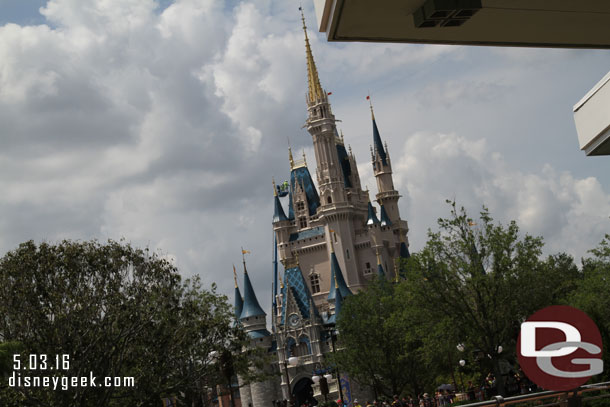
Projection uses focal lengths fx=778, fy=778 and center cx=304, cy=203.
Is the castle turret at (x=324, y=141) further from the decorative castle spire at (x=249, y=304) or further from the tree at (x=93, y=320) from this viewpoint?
the tree at (x=93, y=320)

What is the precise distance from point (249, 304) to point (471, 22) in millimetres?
78742

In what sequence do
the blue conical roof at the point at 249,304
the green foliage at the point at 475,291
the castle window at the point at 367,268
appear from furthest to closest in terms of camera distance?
the castle window at the point at 367,268
the blue conical roof at the point at 249,304
the green foliage at the point at 475,291

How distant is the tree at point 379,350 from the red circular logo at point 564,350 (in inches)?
1599

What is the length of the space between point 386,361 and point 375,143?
4748 cm

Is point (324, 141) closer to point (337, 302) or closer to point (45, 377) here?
point (337, 302)

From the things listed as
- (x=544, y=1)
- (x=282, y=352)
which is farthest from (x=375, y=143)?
(x=544, y=1)

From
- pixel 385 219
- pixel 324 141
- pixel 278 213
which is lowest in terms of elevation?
pixel 385 219

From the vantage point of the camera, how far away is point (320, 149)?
3501 inches

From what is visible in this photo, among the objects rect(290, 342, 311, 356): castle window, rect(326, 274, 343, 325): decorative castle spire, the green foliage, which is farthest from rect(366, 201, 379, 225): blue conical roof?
the green foliage

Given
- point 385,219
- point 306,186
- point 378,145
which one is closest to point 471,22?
point 385,219

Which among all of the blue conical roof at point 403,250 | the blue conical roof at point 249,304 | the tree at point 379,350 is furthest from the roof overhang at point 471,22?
the blue conical roof at point 403,250

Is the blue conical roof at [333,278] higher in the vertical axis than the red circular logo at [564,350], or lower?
higher

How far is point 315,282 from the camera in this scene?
286 feet

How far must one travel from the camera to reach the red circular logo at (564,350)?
25.2 ft
